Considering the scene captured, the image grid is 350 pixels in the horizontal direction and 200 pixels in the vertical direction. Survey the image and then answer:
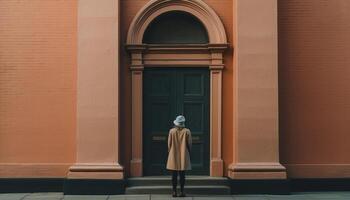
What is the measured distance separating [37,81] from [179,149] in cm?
358


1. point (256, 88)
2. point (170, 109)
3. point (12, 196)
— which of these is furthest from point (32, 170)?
point (256, 88)

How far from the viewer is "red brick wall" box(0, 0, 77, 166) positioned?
40.5ft

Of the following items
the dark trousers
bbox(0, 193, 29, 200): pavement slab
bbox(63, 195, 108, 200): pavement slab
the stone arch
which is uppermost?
the stone arch

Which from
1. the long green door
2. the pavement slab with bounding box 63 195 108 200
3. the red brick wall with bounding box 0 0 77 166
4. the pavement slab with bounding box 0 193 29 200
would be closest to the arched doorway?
the long green door

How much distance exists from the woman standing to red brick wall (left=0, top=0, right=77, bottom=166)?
7.78 feet

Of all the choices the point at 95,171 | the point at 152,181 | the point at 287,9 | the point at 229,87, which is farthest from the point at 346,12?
the point at 95,171

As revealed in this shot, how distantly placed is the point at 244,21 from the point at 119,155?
3.97 meters

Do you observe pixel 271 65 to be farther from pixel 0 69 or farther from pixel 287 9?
pixel 0 69

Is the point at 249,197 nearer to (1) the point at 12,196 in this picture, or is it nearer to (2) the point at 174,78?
(2) the point at 174,78

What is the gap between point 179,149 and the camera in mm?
11500

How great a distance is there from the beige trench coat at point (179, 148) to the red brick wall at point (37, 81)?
7.72ft

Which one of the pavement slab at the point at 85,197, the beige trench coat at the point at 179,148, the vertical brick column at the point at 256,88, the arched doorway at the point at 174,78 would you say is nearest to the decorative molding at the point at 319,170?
the vertical brick column at the point at 256,88

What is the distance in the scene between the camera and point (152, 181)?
12031 millimetres

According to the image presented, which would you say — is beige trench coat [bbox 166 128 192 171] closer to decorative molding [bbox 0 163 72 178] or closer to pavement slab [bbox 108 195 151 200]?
pavement slab [bbox 108 195 151 200]
